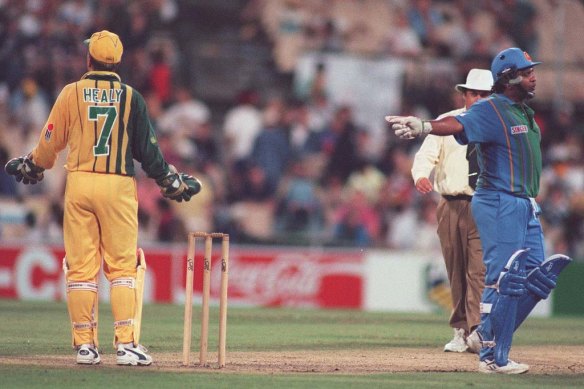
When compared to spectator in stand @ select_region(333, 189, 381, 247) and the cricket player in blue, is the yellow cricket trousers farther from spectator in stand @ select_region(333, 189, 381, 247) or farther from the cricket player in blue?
spectator in stand @ select_region(333, 189, 381, 247)

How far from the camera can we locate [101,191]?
30.3ft

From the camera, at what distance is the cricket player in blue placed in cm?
924

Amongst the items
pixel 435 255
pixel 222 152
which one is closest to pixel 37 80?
pixel 222 152

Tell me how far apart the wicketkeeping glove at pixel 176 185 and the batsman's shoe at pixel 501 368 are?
2.57m

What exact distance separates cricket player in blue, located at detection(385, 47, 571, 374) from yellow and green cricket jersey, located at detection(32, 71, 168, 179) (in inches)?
86.9

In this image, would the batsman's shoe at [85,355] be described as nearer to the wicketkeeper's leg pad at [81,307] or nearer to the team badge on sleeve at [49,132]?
the wicketkeeper's leg pad at [81,307]

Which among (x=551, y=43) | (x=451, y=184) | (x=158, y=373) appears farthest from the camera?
(x=551, y=43)

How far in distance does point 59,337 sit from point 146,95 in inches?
362

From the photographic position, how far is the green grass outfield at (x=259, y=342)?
8523 millimetres

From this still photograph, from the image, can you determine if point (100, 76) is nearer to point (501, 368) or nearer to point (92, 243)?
point (92, 243)

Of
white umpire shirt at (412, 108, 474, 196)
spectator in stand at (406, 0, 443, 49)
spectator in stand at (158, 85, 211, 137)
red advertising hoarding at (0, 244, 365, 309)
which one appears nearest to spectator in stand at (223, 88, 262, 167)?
spectator in stand at (158, 85, 211, 137)

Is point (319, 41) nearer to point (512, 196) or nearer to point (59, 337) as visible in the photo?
point (59, 337)

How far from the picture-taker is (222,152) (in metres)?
21.3

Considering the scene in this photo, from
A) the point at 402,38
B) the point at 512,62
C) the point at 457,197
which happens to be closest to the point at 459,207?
the point at 457,197
